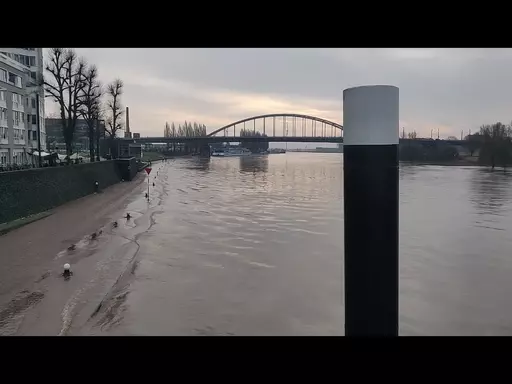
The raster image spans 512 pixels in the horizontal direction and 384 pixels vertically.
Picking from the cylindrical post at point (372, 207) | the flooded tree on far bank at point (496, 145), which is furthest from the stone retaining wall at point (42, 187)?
the flooded tree on far bank at point (496, 145)

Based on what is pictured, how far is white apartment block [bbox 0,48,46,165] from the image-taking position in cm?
4225

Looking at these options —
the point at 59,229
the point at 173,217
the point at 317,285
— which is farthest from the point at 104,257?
the point at 173,217

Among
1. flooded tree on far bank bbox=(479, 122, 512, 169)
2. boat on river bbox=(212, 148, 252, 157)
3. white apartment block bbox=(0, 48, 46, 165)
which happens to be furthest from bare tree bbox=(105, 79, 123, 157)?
boat on river bbox=(212, 148, 252, 157)

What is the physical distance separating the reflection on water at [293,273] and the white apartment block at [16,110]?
25473mm

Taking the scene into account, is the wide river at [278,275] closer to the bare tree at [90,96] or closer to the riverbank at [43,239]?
the riverbank at [43,239]

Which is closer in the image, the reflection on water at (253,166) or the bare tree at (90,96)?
the bare tree at (90,96)

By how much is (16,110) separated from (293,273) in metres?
42.3

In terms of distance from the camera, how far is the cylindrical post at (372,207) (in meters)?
3.04

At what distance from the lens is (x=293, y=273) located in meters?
13.0

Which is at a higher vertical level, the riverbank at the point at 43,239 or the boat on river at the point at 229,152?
the boat on river at the point at 229,152

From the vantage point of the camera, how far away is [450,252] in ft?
51.4

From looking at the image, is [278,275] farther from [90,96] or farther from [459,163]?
[459,163]
